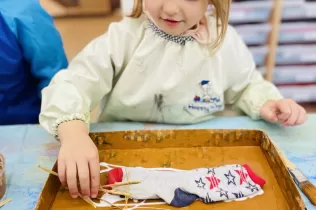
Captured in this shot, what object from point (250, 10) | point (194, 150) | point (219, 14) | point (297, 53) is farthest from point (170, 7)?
point (297, 53)

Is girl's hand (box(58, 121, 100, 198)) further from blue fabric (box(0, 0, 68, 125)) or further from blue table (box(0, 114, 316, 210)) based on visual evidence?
blue fabric (box(0, 0, 68, 125))

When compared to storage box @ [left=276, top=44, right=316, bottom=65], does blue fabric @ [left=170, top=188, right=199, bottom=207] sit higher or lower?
higher

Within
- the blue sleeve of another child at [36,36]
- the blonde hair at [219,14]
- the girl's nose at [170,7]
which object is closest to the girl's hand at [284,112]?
the blonde hair at [219,14]

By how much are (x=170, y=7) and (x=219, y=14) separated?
0.43ft

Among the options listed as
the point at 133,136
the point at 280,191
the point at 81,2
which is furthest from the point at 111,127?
the point at 81,2

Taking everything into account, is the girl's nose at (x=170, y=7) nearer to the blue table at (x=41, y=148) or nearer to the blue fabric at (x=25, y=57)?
the blue table at (x=41, y=148)

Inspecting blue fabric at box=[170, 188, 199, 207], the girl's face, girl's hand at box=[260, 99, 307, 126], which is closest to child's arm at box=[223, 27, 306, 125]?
girl's hand at box=[260, 99, 307, 126]

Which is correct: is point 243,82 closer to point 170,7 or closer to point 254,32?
point 170,7

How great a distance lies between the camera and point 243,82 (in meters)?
0.80

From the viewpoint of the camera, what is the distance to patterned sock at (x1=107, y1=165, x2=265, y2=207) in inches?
20.8

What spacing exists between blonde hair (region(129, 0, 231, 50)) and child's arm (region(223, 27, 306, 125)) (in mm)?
39

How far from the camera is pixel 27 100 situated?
91 centimetres

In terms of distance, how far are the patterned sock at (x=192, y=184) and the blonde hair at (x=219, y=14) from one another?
10.2 inches

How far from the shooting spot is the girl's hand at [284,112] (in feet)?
2.25
